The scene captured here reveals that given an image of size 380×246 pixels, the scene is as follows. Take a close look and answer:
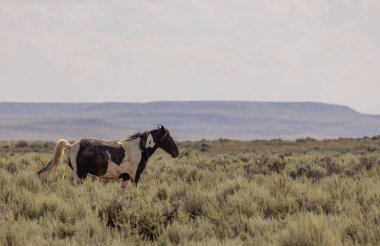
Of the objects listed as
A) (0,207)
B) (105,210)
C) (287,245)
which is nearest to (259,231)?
(287,245)

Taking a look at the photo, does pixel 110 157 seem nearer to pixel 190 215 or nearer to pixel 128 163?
pixel 128 163

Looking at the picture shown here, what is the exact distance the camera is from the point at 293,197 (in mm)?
11781

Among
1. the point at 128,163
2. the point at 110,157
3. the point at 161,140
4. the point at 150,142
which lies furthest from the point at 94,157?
the point at 161,140

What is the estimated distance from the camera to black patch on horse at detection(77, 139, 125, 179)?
1279 centimetres

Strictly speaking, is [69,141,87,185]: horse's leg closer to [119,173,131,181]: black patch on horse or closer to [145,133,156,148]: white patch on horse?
[119,173,131,181]: black patch on horse

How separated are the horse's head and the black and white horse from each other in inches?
1.0

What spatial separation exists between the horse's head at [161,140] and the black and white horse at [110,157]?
2 cm

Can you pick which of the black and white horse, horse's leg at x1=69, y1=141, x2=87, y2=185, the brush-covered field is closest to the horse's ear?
the black and white horse

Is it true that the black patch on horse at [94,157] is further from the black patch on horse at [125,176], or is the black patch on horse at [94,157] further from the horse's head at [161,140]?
the horse's head at [161,140]

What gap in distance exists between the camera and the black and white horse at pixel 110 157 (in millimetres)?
12812

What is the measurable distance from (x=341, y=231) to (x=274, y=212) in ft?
7.10

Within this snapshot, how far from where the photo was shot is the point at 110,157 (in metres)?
12.9

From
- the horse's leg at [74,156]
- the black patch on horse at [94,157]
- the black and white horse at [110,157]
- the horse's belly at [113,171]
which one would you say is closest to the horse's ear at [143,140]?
the black and white horse at [110,157]

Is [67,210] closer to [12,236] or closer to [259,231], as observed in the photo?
[12,236]
